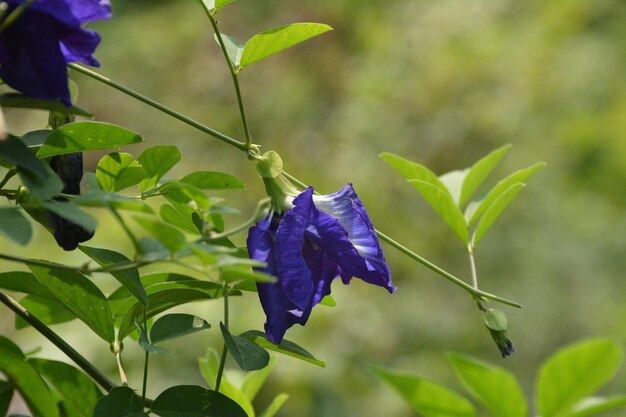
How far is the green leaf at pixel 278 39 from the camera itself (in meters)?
0.52

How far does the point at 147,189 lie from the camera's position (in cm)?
55

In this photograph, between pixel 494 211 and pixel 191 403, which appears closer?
pixel 191 403

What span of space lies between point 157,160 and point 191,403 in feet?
0.47

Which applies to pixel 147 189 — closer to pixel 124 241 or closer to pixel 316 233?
pixel 316 233

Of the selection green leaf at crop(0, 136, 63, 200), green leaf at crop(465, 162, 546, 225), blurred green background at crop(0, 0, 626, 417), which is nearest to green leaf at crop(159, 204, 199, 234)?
green leaf at crop(0, 136, 63, 200)

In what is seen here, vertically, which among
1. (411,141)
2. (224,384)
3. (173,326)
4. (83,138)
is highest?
(83,138)

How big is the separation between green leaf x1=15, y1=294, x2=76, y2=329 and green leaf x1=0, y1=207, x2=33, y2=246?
8.1 inches

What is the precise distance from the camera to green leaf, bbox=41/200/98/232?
37cm

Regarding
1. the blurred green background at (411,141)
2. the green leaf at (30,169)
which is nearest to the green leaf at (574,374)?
the green leaf at (30,169)

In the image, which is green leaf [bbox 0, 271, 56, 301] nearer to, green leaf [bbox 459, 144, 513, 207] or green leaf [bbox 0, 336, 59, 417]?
green leaf [bbox 0, 336, 59, 417]

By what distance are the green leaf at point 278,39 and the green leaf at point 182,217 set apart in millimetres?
95

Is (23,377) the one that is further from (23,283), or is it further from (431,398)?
(431,398)

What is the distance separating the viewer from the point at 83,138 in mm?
475

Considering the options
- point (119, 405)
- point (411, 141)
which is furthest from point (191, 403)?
point (411, 141)
